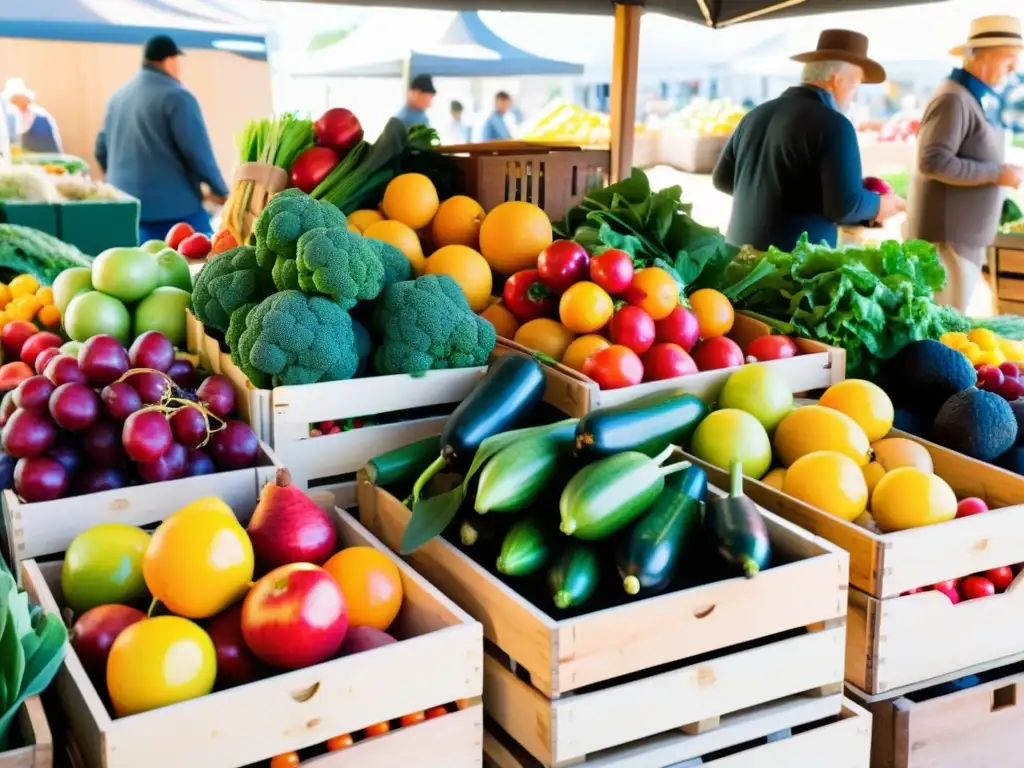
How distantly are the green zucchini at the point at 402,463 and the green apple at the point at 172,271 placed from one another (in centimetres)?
98

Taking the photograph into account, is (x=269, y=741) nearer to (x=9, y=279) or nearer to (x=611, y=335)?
(x=611, y=335)

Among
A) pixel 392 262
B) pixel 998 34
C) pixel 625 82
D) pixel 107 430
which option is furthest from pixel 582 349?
pixel 998 34

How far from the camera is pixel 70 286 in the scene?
8.29ft

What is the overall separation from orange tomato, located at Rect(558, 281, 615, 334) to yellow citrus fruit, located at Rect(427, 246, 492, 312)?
0.27m

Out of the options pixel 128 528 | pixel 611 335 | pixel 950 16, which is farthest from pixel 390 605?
pixel 950 16

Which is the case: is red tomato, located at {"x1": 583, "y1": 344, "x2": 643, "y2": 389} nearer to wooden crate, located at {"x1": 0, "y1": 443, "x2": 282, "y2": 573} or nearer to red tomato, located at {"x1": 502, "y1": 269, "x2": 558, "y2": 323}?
red tomato, located at {"x1": 502, "y1": 269, "x2": 558, "y2": 323}

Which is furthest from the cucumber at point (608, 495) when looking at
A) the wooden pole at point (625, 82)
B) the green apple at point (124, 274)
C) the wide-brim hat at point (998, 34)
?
the wide-brim hat at point (998, 34)

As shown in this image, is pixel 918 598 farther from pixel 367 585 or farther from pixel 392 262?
pixel 392 262

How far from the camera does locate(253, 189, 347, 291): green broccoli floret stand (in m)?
2.00

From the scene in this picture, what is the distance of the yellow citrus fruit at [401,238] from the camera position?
246 cm

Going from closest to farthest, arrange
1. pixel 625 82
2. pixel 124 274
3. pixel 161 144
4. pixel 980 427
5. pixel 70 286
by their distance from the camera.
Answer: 1. pixel 980 427
2. pixel 124 274
3. pixel 70 286
4. pixel 625 82
5. pixel 161 144

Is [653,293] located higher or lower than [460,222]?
lower

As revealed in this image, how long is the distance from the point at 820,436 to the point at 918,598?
37cm

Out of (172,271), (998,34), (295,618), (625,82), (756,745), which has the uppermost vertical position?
(998,34)
